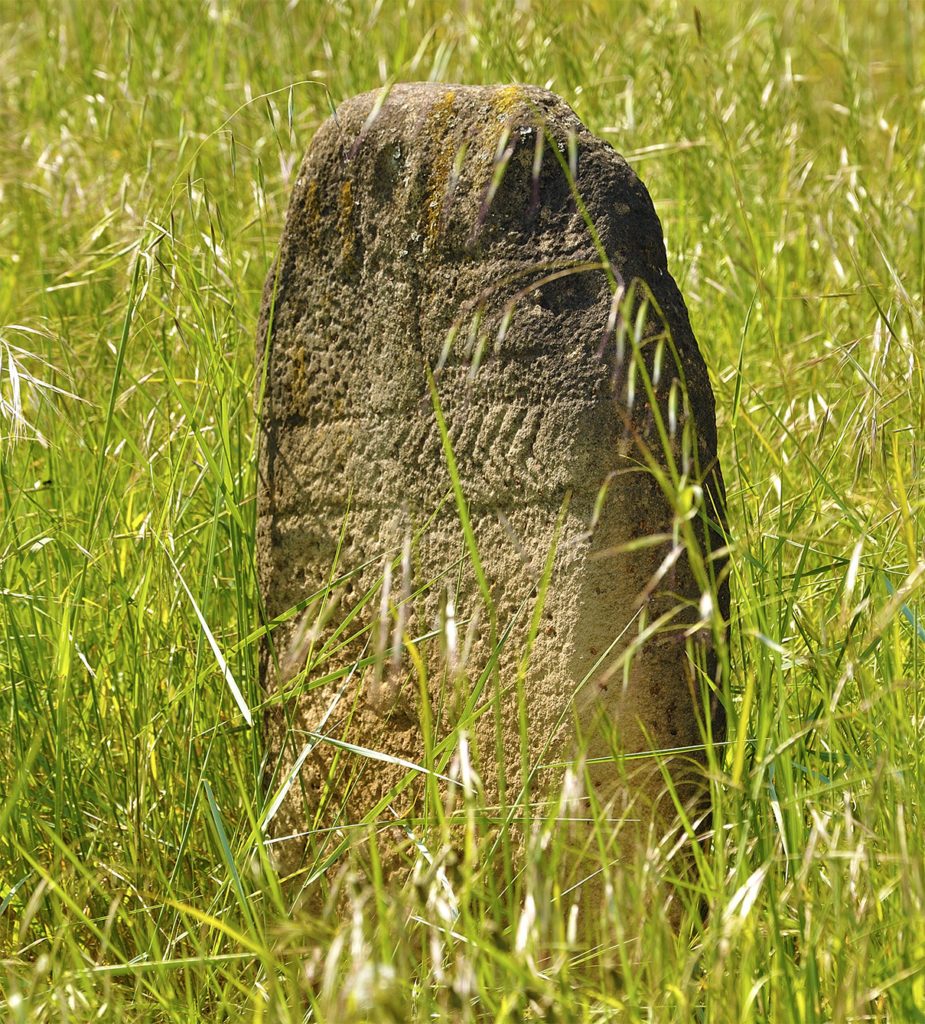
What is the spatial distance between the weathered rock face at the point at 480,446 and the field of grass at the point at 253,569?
10cm

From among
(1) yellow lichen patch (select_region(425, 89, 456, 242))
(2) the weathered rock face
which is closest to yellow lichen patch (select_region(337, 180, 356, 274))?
(2) the weathered rock face

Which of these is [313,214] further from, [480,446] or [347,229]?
[480,446]

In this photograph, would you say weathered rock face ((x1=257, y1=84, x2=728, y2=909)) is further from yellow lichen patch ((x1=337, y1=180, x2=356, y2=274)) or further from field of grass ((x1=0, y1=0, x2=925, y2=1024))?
field of grass ((x1=0, y1=0, x2=925, y2=1024))

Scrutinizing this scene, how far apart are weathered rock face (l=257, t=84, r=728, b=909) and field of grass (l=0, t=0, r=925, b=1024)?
0.34 feet

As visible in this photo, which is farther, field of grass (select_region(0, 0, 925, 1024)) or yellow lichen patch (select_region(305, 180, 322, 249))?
yellow lichen patch (select_region(305, 180, 322, 249))

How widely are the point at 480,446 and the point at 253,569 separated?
481 mm

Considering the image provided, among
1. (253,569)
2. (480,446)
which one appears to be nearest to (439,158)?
(480,446)

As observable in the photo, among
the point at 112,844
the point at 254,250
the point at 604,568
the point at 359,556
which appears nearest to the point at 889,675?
the point at 604,568

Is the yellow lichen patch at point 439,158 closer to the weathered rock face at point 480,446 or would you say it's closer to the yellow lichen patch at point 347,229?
the weathered rock face at point 480,446

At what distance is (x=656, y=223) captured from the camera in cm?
144

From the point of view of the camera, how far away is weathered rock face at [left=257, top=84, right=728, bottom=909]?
4.60 ft

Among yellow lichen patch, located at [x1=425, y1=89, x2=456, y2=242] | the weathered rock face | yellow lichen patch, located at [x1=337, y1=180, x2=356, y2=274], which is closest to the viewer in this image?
the weathered rock face

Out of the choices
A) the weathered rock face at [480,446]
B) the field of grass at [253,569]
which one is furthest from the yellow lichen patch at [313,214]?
the field of grass at [253,569]

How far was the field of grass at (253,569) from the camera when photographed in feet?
3.67
